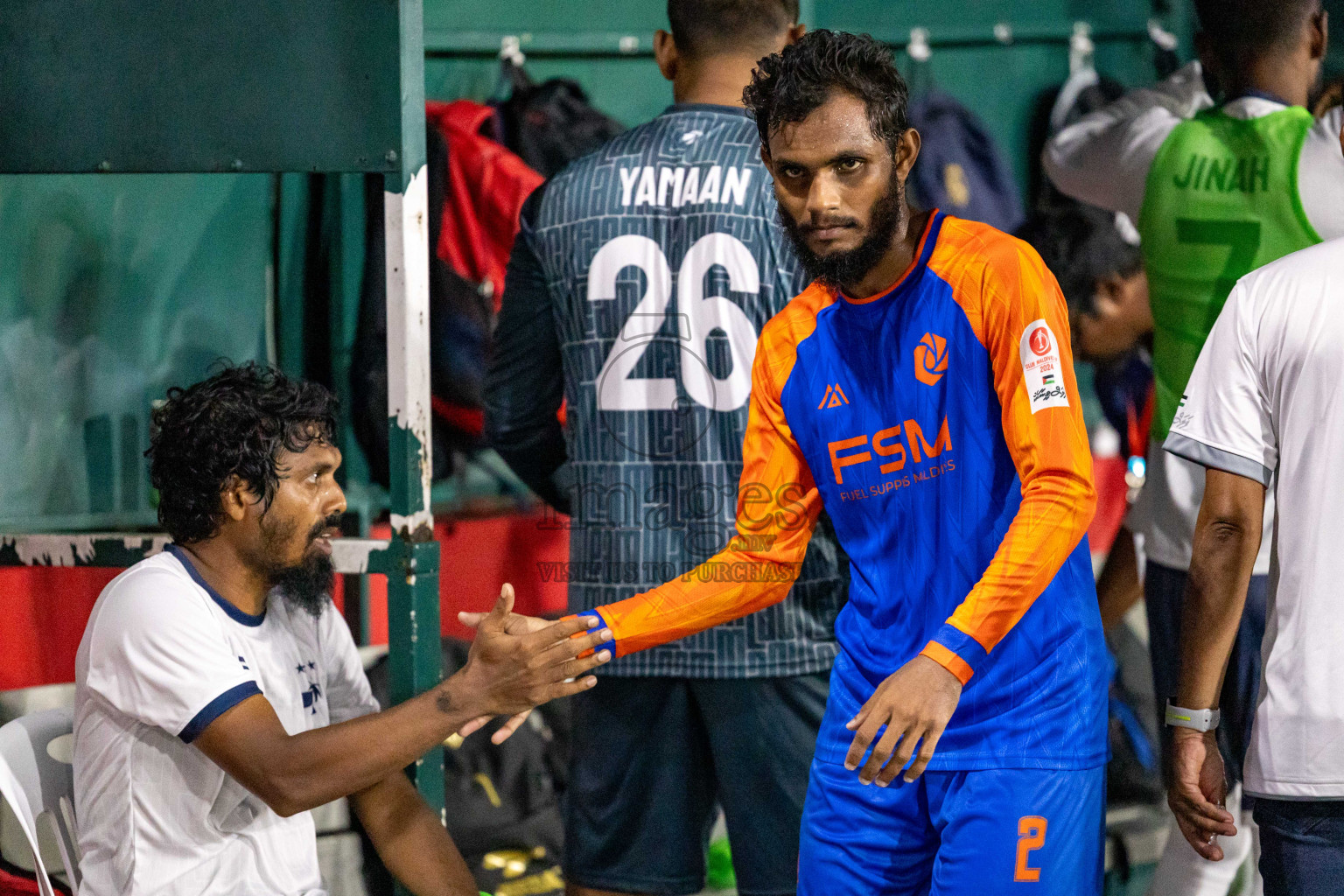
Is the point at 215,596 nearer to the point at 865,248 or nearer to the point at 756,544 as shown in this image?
the point at 756,544

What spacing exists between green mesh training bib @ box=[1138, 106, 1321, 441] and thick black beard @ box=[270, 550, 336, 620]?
173 centimetres

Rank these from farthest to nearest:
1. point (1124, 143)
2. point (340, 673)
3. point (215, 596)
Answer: point (1124, 143)
point (340, 673)
point (215, 596)

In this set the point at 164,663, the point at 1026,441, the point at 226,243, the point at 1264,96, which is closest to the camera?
the point at 1026,441

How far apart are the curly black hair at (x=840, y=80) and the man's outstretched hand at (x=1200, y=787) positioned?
3.16 ft

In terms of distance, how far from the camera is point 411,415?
2383 mm

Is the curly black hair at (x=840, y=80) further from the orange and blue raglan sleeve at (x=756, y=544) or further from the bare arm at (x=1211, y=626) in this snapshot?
the bare arm at (x=1211, y=626)

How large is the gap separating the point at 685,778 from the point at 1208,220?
1611 mm

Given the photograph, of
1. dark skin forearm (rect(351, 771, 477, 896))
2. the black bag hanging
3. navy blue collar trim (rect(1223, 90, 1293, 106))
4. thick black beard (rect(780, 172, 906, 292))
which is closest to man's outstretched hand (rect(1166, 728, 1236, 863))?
thick black beard (rect(780, 172, 906, 292))

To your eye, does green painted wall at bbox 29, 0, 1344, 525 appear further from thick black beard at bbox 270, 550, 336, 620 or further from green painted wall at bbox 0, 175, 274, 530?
thick black beard at bbox 270, 550, 336, 620

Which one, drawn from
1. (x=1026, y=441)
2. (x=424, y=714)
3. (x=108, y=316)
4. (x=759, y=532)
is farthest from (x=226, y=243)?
(x=1026, y=441)

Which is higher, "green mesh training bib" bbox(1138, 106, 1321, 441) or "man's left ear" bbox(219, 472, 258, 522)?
"green mesh training bib" bbox(1138, 106, 1321, 441)

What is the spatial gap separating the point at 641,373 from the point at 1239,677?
135cm

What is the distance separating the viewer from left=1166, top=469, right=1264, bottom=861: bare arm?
202 centimetres

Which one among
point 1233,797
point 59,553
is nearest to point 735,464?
point 59,553
